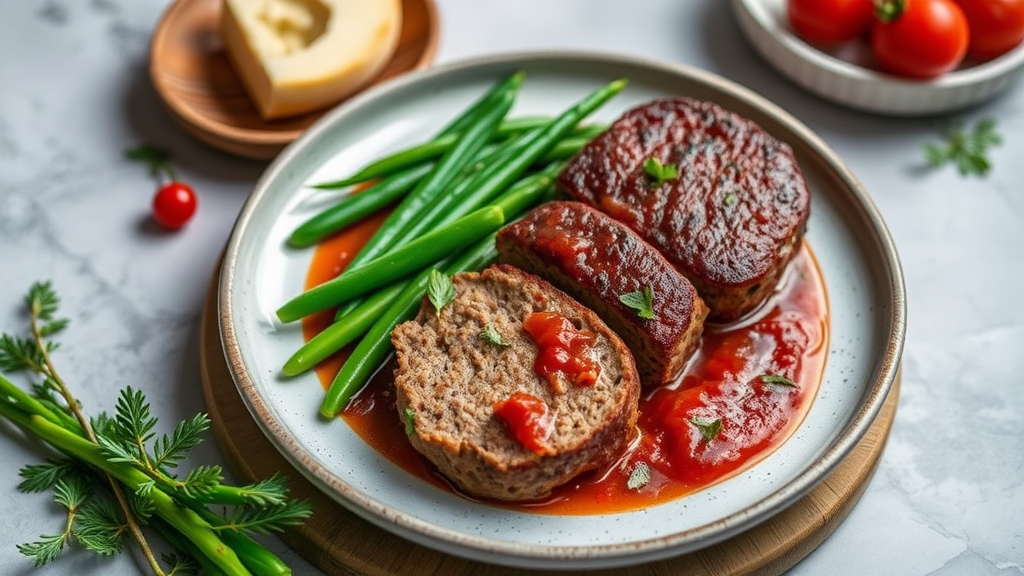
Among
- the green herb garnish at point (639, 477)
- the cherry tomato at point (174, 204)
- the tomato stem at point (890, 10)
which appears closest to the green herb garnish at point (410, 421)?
the green herb garnish at point (639, 477)

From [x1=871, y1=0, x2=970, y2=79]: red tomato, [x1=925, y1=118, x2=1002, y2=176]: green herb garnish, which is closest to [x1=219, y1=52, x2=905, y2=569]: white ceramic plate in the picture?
[x1=871, y1=0, x2=970, y2=79]: red tomato

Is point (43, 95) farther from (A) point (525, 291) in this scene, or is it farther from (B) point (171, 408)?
(A) point (525, 291)

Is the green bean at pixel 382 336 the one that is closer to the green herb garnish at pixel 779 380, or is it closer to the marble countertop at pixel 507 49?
the marble countertop at pixel 507 49

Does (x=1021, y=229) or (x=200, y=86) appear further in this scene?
(x=200, y=86)

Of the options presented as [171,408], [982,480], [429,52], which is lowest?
[171,408]

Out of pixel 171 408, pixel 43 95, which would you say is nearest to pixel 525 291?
pixel 171 408

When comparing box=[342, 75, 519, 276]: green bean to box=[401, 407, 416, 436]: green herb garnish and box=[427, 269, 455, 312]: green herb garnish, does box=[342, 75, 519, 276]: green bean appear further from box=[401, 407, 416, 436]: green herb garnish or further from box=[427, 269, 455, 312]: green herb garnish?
box=[401, 407, 416, 436]: green herb garnish

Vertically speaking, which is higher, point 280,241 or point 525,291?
point 525,291
